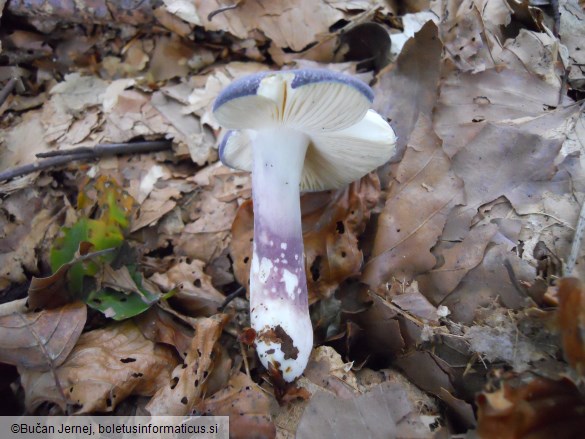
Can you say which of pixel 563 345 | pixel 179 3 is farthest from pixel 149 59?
pixel 563 345

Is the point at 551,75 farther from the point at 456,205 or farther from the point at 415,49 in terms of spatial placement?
the point at 456,205

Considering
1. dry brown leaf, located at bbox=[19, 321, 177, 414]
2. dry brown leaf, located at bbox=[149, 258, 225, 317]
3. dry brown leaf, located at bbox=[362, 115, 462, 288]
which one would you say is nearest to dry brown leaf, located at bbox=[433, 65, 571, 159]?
dry brown leaf, located at bbox=[362, 115, 462, 288]

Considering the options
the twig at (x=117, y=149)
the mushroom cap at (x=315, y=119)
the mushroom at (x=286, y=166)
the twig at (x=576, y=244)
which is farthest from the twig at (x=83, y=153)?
the twig at (x=576, y=244)

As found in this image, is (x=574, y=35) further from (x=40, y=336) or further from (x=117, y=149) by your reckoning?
(x=40, y=336)

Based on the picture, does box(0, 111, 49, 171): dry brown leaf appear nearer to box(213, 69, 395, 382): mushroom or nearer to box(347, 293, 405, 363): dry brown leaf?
box(213, 69, 395, 382): mushroom

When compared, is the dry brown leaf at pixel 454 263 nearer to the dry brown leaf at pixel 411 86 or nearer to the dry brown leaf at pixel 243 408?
the dry brown leaf at pixel 411 86
